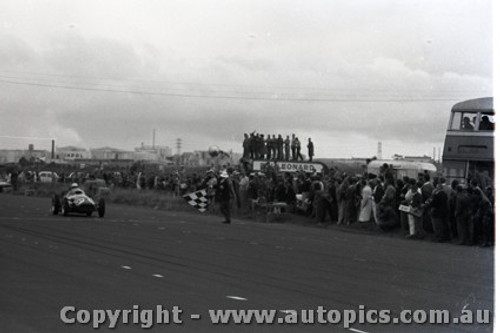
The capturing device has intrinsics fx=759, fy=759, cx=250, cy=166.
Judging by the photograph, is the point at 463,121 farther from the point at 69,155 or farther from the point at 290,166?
the point at 69,155

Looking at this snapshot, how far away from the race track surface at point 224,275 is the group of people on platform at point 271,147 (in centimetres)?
1536

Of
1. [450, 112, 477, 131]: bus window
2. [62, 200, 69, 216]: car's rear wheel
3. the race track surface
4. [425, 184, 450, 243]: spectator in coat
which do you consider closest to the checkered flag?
[62, 200, 69, 216]: car's rear wheel

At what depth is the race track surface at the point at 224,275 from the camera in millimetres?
8633

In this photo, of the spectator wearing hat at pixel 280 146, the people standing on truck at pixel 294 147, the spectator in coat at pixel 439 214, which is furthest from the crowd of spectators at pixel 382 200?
the people standing on truck at pixel 294 147

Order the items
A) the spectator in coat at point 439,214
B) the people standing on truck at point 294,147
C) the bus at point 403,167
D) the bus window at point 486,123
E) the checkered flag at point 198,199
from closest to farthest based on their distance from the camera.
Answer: the spectator in coat at point 439,214
the bus window at point 486,123
the checkered flag at point 198,199
the people standing on truck at point 294,147
the bus at point 403,167

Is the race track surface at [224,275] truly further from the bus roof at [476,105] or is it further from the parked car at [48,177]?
the parked car at [48,177]

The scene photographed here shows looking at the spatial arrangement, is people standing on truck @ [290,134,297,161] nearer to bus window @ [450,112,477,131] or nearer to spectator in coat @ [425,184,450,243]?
bus window @ [450,112,477,131]

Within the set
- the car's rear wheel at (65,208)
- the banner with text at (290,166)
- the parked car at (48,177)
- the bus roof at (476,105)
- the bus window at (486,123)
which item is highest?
the bus roof at (476,105)

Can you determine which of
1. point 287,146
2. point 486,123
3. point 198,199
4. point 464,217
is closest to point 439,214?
point 464,217

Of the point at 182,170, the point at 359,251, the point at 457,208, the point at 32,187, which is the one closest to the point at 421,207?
the point at 457,208

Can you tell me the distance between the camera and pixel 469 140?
82.8 ft

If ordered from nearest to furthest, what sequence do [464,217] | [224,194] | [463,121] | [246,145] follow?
[464,217], [224,194], [463,121], [246,145]

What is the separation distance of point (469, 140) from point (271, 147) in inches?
466

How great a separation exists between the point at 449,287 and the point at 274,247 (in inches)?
225
